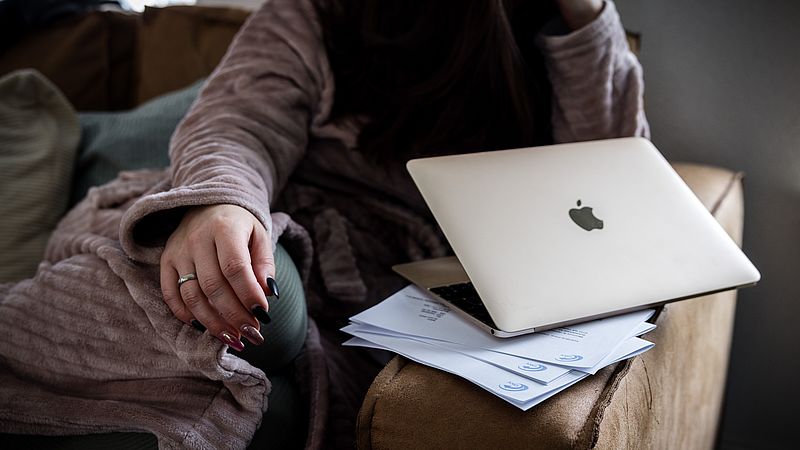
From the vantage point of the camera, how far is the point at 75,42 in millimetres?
1484

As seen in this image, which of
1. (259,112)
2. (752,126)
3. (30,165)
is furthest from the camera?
(752,126)

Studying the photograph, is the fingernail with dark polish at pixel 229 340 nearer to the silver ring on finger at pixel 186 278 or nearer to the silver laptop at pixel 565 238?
the silver ring on finger at pixel 186 278

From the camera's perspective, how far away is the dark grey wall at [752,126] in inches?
47.6

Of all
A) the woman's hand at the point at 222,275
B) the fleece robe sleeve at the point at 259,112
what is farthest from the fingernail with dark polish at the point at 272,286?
the fleece robe sleeve at the point at 259,112

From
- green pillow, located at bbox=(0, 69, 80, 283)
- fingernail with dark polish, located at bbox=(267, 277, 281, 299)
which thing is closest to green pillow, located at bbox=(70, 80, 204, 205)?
green pillow, located at bbox=(0, 69, 80, 283)

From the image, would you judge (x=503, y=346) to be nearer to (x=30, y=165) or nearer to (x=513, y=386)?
(x=513, y=386)

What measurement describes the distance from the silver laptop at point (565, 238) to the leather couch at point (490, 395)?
0.17 feet

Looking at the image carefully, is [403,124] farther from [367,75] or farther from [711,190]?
[711,190]

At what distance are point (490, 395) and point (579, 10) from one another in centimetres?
60

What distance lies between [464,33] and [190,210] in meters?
0.45

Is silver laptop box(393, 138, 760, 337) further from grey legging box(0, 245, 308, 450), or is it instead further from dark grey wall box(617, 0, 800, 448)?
dark grey wall box(617, 0, 800, 448)

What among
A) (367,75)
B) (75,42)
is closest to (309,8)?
(367,75)

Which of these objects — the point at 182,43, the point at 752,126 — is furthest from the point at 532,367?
the point at 182,43

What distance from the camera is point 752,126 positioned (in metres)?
1.24
